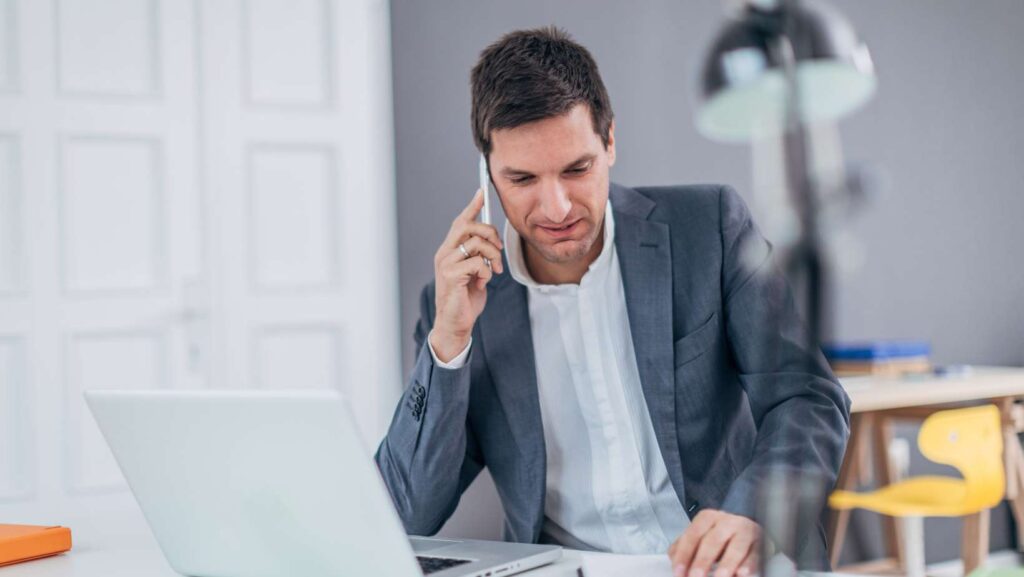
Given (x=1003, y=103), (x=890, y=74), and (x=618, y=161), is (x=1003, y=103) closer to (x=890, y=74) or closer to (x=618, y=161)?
(x=890, y=74)

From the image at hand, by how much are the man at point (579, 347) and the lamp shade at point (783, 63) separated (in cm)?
110

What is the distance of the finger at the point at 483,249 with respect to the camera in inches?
61.8

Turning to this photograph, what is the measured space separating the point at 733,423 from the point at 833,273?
1.33m

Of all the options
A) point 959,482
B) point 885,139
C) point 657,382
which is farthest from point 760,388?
point 885,139

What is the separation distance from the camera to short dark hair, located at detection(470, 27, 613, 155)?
1.58m

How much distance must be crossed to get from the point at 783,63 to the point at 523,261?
1370mm

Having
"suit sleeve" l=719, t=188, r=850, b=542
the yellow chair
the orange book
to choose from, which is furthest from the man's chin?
the yellow chair

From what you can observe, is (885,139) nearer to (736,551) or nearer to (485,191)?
(485,191)

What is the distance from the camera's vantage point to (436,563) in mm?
1064

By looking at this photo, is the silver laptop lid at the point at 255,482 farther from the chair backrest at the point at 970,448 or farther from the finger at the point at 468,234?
the chair backrest at the point at 970,448

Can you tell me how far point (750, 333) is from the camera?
5.22ft

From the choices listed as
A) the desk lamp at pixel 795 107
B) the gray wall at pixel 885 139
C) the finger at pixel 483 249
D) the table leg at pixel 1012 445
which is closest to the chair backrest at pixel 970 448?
the table leg at pixel 1012 445

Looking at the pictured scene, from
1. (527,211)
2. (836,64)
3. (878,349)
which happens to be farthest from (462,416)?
(878,349)

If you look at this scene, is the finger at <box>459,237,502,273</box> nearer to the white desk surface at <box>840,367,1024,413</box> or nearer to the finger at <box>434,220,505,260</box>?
the finger at <box>434,220,505,260</box>
